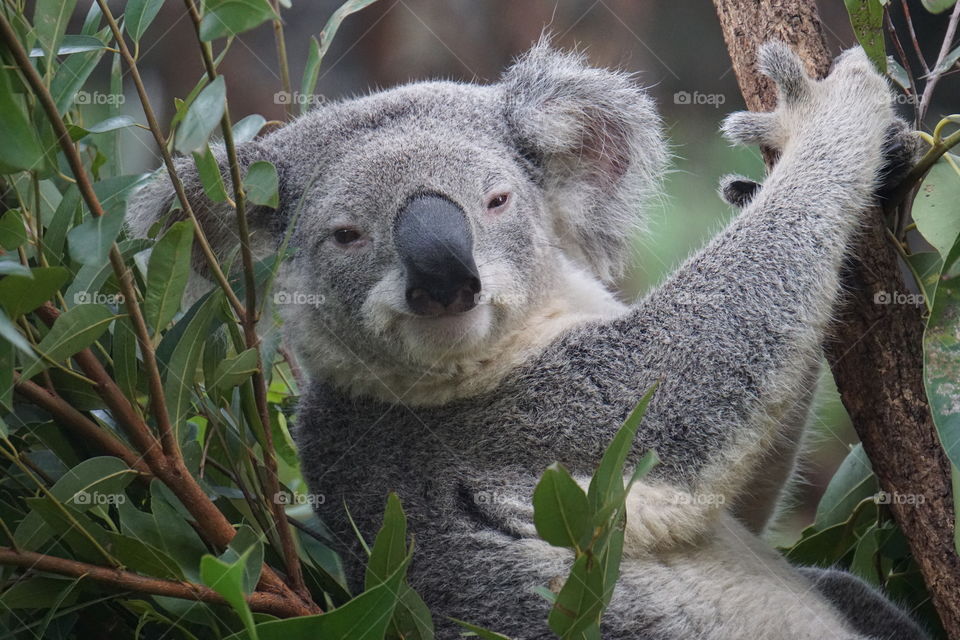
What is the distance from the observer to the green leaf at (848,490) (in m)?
2.29

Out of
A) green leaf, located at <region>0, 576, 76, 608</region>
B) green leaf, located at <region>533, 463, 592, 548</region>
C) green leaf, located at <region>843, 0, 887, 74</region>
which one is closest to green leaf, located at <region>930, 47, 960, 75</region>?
green leaf, located at <region>843, 0, 887, 74</region>

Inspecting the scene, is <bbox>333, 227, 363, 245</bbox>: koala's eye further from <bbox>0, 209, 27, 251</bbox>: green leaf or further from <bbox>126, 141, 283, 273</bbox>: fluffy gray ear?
<bbox>0, 209, 27, 251</bbox>: green leaf

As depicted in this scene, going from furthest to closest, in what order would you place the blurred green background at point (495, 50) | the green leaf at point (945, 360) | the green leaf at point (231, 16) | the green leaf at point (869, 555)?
the blurred green background at point (495, 50) < the green leaf at point (869, 555) < the green leaf at point (945, 360) < the green leaf at point (231, 16)

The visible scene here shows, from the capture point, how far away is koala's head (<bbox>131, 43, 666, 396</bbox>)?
1983 mm

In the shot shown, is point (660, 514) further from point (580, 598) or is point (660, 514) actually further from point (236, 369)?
point (236, 369)

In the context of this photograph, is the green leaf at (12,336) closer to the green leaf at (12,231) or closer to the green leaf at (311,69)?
the green leaf at (12,231)

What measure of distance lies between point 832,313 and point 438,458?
0.90 meters

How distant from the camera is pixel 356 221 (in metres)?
2.05

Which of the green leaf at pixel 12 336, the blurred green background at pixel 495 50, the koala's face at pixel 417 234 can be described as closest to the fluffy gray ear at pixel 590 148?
the koala's face at pixel 417 234

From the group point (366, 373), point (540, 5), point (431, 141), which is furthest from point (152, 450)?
point (540, 5)

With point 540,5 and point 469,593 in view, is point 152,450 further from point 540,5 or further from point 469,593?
point 540,5

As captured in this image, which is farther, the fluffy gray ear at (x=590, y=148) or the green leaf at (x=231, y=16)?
the fluffy gray ear at (x=590, y=148)

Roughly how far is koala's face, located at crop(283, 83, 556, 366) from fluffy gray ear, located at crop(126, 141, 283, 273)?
4.3 inches

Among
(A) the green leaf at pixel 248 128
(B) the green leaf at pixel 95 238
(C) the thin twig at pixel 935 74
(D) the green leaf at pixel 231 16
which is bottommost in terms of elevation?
(B) the green leaf at pixel 95 238
